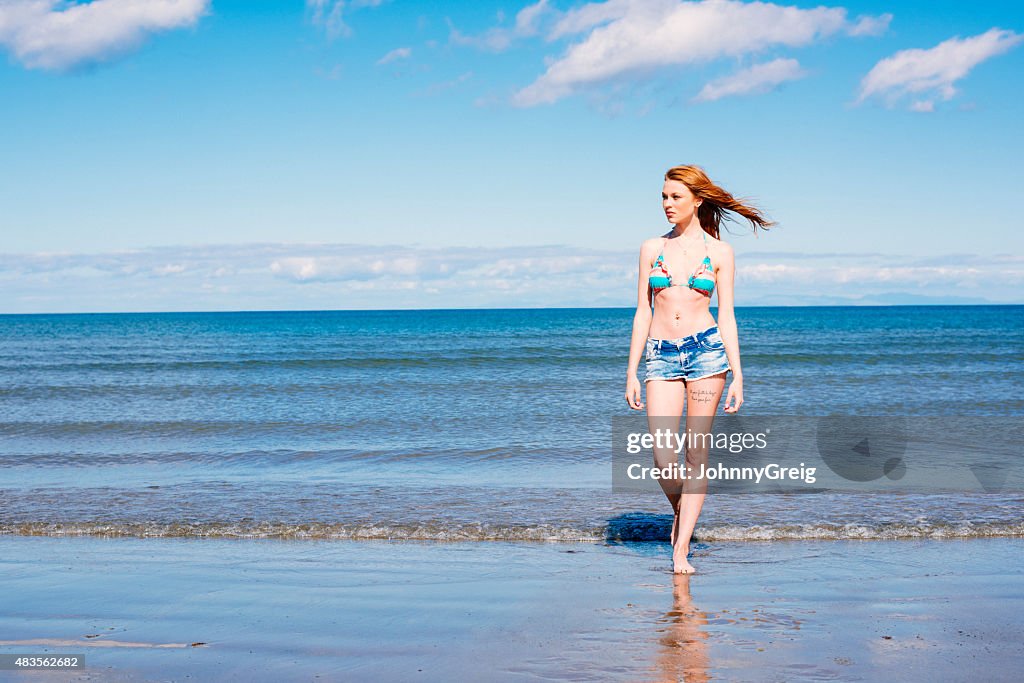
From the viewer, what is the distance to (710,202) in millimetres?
5539

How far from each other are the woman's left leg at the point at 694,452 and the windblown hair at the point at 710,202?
98 cm

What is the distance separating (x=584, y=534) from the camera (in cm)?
704

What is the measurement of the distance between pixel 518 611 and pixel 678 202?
2609mm

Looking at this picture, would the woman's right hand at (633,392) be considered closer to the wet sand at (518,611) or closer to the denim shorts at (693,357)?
the denim shorts at (693,357)

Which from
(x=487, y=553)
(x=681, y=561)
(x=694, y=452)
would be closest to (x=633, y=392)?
(x=694, y=452)

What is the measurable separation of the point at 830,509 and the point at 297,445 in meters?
7.59

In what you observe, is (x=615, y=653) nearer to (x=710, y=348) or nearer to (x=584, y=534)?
(x=710, y=348)

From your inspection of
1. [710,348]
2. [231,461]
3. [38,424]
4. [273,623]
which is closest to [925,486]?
[710,348]

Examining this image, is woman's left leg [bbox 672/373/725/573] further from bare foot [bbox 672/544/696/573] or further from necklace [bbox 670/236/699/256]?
necklace [bbox 670/236/699/256]

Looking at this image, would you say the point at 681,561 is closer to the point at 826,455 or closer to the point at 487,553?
the point at 487,553

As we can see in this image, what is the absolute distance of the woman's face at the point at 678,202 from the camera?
5449 millimetres

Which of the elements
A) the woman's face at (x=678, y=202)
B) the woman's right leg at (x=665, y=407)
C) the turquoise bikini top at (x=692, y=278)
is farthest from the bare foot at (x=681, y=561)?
the woman's face at (x=678, y=202)

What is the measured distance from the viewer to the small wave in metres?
6.92

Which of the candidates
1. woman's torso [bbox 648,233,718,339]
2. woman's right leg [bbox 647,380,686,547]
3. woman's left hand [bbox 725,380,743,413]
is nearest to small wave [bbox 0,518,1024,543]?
woman's right leg [bbox 647,380,686,547]
